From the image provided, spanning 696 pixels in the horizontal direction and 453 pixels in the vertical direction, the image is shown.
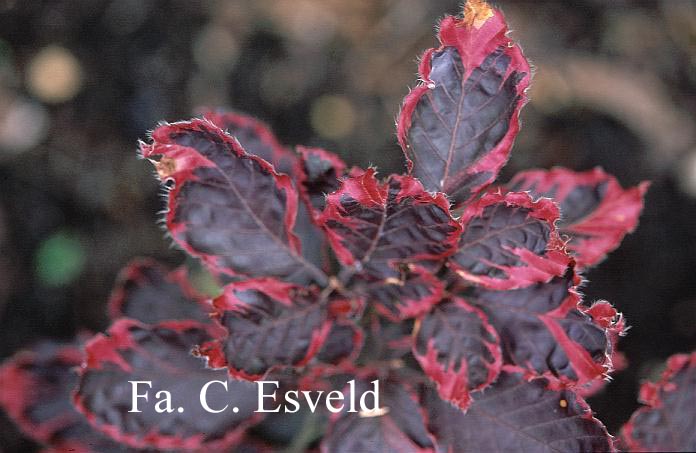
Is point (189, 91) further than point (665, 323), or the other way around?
point (189, 91)

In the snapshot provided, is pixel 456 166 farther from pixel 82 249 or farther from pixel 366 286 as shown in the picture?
pixel 82 249

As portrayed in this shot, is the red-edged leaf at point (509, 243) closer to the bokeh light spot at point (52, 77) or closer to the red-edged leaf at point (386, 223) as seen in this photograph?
the red-edged leaf at point (386, 223)

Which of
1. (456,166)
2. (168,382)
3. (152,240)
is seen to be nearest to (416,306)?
(456,166)

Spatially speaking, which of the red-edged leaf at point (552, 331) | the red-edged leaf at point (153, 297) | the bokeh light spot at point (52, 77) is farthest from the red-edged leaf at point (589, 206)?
the bokeh light spot at point (52, 77)

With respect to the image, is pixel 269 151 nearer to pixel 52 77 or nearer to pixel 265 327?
pixel 265 327

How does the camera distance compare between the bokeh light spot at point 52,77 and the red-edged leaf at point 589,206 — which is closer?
the red-edged leaf at point 589,206

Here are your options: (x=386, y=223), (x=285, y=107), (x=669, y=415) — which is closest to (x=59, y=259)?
(x=285, y=107)
